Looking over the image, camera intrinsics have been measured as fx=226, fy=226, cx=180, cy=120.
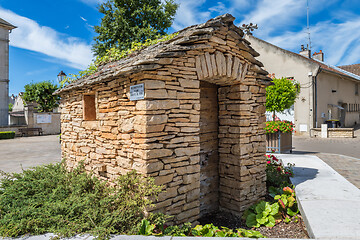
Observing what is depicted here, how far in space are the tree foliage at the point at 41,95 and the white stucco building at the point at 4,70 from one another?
5.89 ft

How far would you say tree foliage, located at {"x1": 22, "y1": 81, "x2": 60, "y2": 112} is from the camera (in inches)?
848

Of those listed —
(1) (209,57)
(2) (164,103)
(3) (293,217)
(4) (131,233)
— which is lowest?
(3) (293,217)

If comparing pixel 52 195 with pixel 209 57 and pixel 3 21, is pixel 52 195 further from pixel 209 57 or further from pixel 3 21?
pixel 3 21

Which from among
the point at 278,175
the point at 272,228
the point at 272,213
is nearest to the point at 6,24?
the point at 278,175

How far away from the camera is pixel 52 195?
11.1ft

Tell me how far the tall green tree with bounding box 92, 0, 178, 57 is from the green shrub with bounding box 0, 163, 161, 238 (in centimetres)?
1332

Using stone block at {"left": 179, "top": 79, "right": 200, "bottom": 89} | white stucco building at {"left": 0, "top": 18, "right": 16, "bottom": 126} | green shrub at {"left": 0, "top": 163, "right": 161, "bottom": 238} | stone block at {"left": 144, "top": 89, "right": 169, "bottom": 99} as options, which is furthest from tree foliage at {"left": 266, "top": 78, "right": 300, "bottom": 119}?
white stucco building at {"left": 0, "top": 18, "right": 16, "bottom": 126}

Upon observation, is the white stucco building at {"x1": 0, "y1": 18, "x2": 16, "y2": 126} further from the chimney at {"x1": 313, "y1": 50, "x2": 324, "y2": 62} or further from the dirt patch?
the chimney at {"x1": 313, "y1": 50, "x2": 324, "y2": 62}

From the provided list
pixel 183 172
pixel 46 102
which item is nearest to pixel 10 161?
pixel 183 172

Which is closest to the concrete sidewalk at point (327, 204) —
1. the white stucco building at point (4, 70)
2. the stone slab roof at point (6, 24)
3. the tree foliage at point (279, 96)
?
the tree foliage at point (279, 96)

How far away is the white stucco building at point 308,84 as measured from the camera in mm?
16500

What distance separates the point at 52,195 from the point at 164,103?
2176mm

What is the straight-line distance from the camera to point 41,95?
21.7m

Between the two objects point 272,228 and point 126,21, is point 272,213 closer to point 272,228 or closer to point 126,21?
point 272,228
